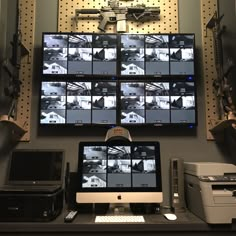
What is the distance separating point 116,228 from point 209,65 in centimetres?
148

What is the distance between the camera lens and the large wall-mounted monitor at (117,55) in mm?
2449

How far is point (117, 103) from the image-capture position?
8.00ft

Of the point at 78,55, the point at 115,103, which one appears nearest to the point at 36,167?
the point at 115,103

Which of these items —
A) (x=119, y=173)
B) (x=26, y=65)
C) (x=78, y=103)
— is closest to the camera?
(x=119, y=173)

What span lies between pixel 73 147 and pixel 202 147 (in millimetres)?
985

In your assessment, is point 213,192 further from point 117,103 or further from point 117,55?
point 117,55

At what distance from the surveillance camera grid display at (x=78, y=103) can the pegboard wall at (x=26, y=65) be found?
0.56 ft

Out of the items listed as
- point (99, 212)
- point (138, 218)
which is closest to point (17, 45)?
point (99, 212)

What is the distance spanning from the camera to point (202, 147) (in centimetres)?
252

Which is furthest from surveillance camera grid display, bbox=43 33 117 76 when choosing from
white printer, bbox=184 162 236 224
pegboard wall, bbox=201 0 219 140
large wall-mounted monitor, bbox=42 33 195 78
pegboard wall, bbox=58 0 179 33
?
white printer, bbox=184 162 236 224

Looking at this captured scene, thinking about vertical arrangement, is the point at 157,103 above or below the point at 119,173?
above

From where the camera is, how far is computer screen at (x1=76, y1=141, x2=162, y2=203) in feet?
6.79

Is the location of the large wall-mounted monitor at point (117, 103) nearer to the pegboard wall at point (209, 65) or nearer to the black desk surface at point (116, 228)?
the pegboard wall at point (209, 65)

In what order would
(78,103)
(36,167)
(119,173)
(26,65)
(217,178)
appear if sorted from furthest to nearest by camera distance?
(26,65) < (78,103) < (36,167) < (119,173) < (217,178)
